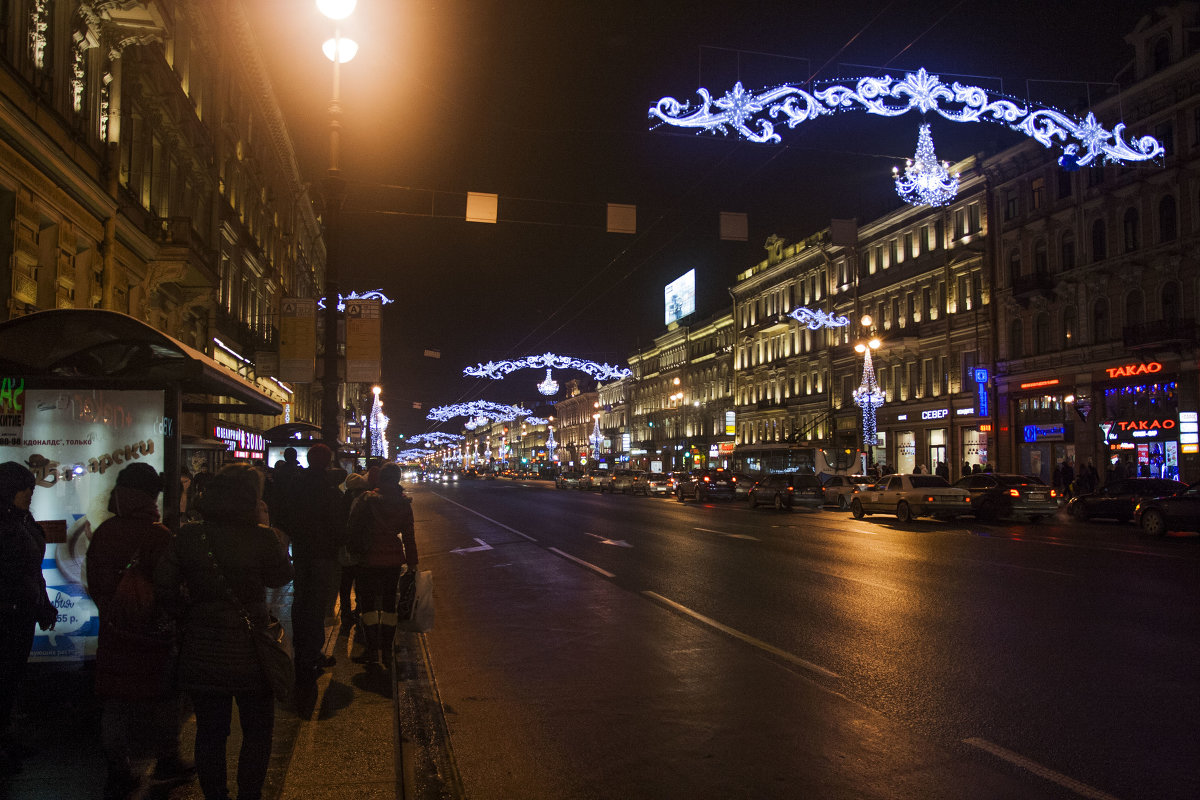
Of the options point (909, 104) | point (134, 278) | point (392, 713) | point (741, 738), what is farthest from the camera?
point (134, 278)

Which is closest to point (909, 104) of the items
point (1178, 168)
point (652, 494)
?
point (1178, 168)

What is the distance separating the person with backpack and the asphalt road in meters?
1.80

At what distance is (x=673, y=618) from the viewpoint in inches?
399

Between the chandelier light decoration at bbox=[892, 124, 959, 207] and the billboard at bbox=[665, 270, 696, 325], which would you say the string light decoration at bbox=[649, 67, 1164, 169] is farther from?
the billboard at bbox=[665, 270, 696, 325]

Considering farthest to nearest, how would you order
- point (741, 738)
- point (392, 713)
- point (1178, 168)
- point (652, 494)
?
point (652, 494), point (1178, 168), point (392, 713), point (741, 738)

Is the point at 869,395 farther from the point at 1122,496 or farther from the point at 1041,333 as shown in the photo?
the point at 1122,496

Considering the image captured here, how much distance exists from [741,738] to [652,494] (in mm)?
49951

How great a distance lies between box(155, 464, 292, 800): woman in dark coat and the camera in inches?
153

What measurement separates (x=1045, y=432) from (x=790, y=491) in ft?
44.1

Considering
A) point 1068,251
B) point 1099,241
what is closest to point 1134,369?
point 1099,241

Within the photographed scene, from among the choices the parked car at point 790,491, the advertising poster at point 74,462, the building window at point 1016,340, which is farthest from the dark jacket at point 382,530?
the building window at point 1016,340

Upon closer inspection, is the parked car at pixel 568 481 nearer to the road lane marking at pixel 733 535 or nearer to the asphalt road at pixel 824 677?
the road lane marking at pixel 733 535

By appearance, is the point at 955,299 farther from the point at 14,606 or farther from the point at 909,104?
the point at 14,606

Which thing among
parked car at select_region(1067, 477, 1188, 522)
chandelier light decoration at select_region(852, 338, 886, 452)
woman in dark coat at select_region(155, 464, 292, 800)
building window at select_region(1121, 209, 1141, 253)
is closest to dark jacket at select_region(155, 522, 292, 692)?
woman in dark coat at select_region(155, 464, 292, 800)
